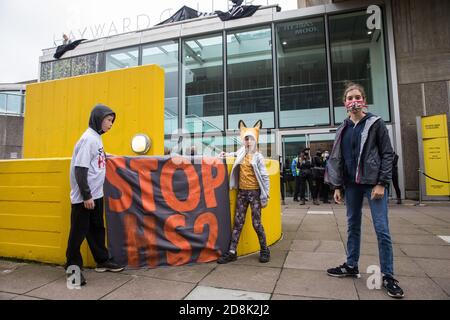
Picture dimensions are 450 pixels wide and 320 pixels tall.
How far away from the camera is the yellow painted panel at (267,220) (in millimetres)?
4078

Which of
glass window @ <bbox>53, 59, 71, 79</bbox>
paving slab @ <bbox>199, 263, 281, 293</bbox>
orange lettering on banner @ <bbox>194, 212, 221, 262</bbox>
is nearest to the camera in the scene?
paving slab @ <bbox>199, 263, 281, 293</bbox>

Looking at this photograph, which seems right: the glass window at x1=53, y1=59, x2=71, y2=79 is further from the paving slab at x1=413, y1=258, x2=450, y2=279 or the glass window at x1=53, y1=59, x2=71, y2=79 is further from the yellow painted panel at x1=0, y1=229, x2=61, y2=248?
the paving slab at x1=413, y1=258, x2=450, y2=279

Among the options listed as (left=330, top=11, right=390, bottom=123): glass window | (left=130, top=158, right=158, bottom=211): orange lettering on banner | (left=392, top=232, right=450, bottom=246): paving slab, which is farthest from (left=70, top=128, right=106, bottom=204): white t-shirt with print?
(left=330, top=11, right=390, bottom=123): glass window

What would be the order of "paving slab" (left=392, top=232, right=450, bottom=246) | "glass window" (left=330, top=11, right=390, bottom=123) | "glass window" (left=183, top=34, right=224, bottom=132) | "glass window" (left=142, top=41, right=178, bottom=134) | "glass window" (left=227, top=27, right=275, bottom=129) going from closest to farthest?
1. "paving slab" (left=392, top=232, right=450, bottom=246)
2. "glass window" (left=330, top=11, right=390, bottom=123)
3. "glass window" (left=227, top=27, right=275, bottom=129)
4. "glass window" (left=183, top=34, right=224, bottom=132)
5. "glass window" (left=142, top=41, right=178, bottom=134)

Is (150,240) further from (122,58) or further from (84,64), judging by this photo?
(84,64)

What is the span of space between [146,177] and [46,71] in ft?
54.9

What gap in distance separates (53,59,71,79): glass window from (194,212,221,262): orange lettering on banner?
15.8 m

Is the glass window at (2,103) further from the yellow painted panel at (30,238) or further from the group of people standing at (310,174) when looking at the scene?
the yellow painted panel at (30,238)

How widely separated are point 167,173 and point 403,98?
10822mm

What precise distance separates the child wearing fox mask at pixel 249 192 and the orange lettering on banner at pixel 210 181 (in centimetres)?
18

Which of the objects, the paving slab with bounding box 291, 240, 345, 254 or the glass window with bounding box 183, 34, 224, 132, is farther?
the glass window with bounding box 183, 34, 224, 132

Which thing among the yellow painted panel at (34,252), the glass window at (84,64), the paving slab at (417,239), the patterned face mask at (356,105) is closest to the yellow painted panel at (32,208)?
the yellow painted panel at (34,252)

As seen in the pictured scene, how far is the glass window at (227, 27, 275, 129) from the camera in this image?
1281 cm
